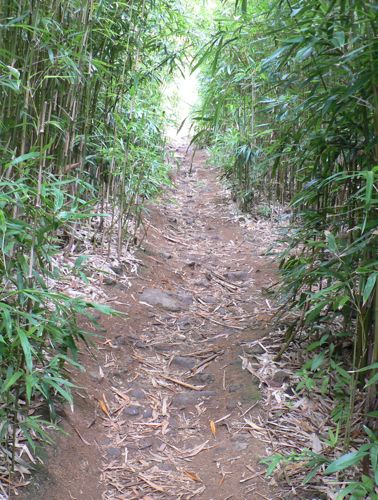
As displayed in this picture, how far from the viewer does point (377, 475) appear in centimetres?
126

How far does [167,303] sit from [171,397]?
901mm

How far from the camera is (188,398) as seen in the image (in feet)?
6.88

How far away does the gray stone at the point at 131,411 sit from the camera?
77.2 inches

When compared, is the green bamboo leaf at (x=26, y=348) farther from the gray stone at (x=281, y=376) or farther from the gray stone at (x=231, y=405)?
the gray stone at (x=281, y=376)

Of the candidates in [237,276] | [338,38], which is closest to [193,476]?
[338,38]

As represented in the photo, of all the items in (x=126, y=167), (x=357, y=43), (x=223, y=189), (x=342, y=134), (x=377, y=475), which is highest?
(x=357, y=43)

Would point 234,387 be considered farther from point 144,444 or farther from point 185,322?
point 185,322

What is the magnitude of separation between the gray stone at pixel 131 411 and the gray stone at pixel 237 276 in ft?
5.66

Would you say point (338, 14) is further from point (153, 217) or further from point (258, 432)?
point (153, 217)

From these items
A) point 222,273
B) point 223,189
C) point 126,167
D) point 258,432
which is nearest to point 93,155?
point 126,167

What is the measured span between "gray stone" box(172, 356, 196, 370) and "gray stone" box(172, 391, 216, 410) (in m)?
0.21

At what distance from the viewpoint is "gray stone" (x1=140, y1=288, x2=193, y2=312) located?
291 cm

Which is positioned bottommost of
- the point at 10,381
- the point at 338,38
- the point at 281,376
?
the point at 281,376

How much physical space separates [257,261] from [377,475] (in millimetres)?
2723
